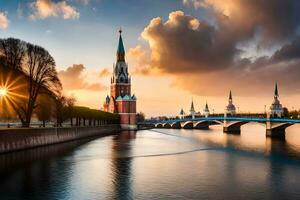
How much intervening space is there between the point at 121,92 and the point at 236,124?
54.5m

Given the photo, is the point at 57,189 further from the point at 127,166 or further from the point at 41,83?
the point at 41,83

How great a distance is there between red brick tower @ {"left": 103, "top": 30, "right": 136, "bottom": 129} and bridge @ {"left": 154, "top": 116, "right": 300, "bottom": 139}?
74.7 ft

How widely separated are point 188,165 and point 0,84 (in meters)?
28.0

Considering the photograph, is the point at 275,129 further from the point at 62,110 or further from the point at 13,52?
the point at 13,52

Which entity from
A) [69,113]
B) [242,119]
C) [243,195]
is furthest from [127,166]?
[242,119]

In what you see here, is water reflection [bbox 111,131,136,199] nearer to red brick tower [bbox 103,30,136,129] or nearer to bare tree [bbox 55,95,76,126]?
bare tree [bbox 55,95,76,126]

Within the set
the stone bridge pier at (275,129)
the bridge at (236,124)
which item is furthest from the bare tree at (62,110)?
the stone bridge pier at (275,129)

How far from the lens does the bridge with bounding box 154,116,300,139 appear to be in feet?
306

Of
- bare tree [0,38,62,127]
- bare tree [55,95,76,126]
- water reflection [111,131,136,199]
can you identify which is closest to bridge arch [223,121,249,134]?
bare tree [55,95,76,126]

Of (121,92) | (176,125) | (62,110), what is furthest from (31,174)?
(176,125)

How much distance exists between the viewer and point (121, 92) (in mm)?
154750

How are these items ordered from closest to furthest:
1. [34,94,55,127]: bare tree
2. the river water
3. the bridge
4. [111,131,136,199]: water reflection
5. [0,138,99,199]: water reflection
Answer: [0,138,99,199]: water reflection → the river water → [111,131,136,199]: water reflection → [34,94,55,127]: bare tree → the bridge

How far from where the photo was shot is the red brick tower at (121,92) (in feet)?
476

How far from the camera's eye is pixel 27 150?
146 ft
